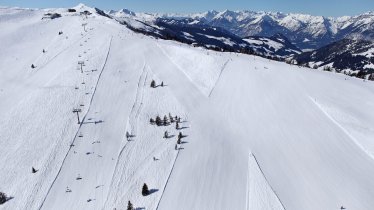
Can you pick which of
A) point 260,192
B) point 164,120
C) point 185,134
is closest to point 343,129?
point 260,192

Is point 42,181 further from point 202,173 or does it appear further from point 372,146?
point 372,146

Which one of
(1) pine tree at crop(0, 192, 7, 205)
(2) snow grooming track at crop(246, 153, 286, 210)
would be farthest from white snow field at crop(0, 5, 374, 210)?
(1) pine tree at crop(0, 192, 7, 205)

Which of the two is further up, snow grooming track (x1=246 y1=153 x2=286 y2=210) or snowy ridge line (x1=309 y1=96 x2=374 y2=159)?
snowy ridge line (x1=309 y1=96 x2=374 y2=159)

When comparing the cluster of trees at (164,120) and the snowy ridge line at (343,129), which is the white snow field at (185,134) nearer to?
the snowy ridge line at (343,129)

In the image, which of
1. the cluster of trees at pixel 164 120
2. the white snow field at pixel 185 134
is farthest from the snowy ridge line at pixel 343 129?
the cluster of trees at pixel 164 120

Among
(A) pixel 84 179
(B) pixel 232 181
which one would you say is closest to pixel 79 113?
(A) pixel 84 179

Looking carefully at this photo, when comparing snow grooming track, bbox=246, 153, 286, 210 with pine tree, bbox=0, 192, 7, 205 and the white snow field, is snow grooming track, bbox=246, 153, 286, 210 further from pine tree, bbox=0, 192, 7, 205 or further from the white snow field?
pine tree, bbox=0, 192, 7, 205
